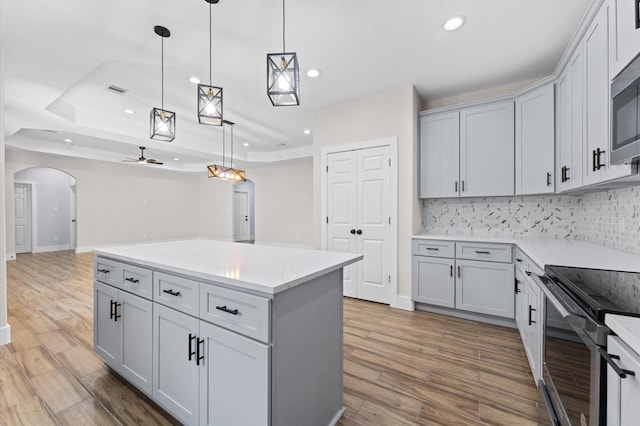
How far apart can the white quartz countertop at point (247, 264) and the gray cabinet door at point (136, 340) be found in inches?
11.1

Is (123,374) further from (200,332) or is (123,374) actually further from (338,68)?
(338,68)

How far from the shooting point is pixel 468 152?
3.33m

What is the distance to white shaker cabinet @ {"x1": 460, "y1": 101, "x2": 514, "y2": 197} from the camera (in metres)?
3.11

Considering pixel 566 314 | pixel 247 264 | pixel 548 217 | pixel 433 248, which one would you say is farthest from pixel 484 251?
pixel 247 264

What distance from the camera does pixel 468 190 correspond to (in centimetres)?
333

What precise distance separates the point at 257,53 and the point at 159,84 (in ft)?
5.47

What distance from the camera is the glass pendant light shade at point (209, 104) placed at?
2131 mm

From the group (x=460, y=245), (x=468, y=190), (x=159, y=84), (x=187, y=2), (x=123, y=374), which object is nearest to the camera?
(x=123, y=374)

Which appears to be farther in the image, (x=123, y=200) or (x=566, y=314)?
(x=123, y=200)

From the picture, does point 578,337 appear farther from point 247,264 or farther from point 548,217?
point 548,217

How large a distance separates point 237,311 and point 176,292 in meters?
0.49

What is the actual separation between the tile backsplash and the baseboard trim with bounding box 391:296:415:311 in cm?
98

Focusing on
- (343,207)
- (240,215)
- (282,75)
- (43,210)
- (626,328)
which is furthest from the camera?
(240,215)

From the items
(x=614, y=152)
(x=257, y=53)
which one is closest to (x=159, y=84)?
(x=257, y=53)
